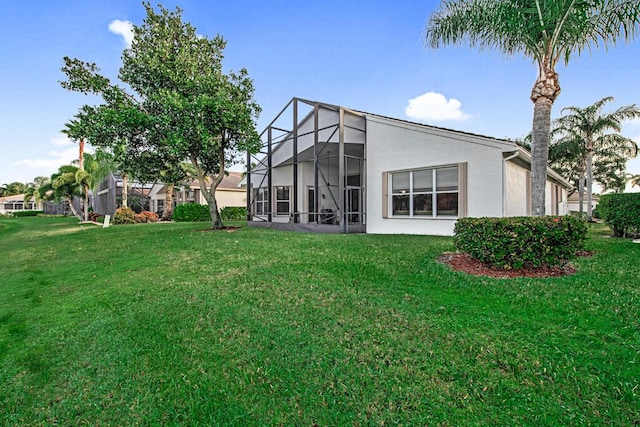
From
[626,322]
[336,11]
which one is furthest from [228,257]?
[336,11]

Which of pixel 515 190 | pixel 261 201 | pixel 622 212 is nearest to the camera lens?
pixel 622 212

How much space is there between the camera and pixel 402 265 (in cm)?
645

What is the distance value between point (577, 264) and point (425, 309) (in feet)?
13.3

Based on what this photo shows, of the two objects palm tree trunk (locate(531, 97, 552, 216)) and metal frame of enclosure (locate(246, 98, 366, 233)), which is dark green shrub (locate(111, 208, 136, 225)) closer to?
metal frame of enclosure (locate(246, 98, 366, 233))

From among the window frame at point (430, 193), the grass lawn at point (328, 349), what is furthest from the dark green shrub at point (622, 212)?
the grass lawn at point (328, 349)

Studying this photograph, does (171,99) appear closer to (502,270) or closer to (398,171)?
(398,171)

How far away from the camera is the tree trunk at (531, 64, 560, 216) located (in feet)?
25.6

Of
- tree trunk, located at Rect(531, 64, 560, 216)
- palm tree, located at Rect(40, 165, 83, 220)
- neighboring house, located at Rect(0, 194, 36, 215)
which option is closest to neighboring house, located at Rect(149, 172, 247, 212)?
palm tree, located at Rect(40, 165, 83, 220)

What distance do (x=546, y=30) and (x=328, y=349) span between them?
922 centimetres

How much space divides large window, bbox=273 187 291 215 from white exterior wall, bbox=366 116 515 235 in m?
6.54

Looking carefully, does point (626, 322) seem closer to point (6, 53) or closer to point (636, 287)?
point (636, 287)

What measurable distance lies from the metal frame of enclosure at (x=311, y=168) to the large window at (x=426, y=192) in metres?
1.76

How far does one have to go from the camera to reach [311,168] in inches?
714

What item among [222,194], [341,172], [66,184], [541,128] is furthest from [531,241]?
[66,184]
